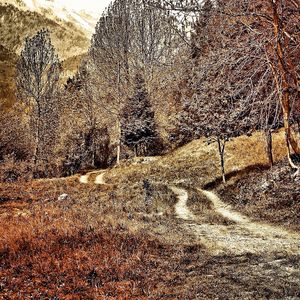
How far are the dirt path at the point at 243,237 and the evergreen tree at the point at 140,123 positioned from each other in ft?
86.9

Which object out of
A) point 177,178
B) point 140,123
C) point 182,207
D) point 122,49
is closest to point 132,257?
point 182,207

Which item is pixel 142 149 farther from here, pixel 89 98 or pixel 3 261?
pixel 3 261

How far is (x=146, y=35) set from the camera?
40781 millimetres

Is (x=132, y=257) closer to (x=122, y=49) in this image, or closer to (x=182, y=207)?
(x=182, y=207)

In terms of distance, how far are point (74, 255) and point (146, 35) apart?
1406 inches

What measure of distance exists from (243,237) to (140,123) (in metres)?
30.7

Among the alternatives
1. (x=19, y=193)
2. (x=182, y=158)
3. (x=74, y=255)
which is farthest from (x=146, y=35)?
(x=74, y=255)

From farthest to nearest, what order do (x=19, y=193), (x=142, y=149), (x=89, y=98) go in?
(x=89, y=98)
(x=142, y=149)
(x=19, y=193)

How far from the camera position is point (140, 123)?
132ft

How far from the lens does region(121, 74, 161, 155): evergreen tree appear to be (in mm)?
40469

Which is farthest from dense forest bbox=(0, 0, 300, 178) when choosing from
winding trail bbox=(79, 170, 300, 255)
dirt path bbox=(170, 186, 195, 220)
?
winding trail bbox=(79, 170, 300, 255)

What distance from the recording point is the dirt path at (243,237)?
351 inches

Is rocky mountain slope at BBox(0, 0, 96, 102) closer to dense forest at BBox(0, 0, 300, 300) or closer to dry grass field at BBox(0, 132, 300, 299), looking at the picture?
dense forest at BBox(0, 0, 300, 300)

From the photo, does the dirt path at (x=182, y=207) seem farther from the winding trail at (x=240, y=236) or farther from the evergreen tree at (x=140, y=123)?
the evergreen tree at (x=140, y=123)
